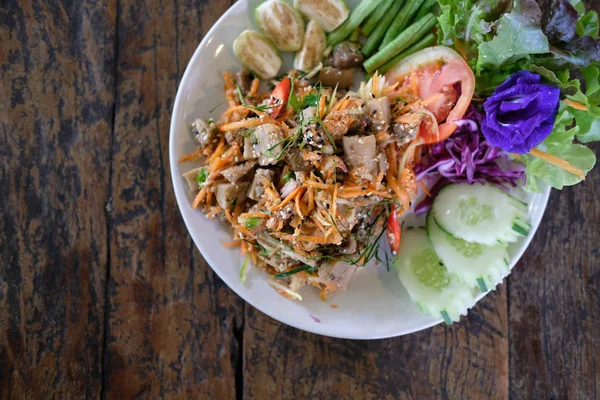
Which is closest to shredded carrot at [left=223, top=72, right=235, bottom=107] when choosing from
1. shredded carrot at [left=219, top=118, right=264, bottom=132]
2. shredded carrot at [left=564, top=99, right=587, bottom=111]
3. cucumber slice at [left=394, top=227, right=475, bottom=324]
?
shredded carrot at [left=219, top=118, right=264, bottom=132]

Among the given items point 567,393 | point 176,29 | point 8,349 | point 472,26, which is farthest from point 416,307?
point 8,349

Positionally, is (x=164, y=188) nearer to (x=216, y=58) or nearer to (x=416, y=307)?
(x=216, y=58)

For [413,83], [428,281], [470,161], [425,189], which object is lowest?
[428,281]

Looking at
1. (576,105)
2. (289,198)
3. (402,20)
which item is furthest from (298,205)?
(576,105)

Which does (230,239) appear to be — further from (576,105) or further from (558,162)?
(576,105)

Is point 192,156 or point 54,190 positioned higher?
point 192,156

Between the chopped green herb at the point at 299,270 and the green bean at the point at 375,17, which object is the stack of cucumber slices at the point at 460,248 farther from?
the green bean at the point at 375,17

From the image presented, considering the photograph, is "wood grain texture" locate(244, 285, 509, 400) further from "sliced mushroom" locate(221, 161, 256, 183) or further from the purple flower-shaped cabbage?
the purple flower-shaped cabbage

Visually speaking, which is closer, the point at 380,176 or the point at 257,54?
the point at 380,176

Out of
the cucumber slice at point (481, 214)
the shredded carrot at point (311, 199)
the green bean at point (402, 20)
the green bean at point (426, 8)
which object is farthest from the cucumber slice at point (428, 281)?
the green bean at point (426, 8)
